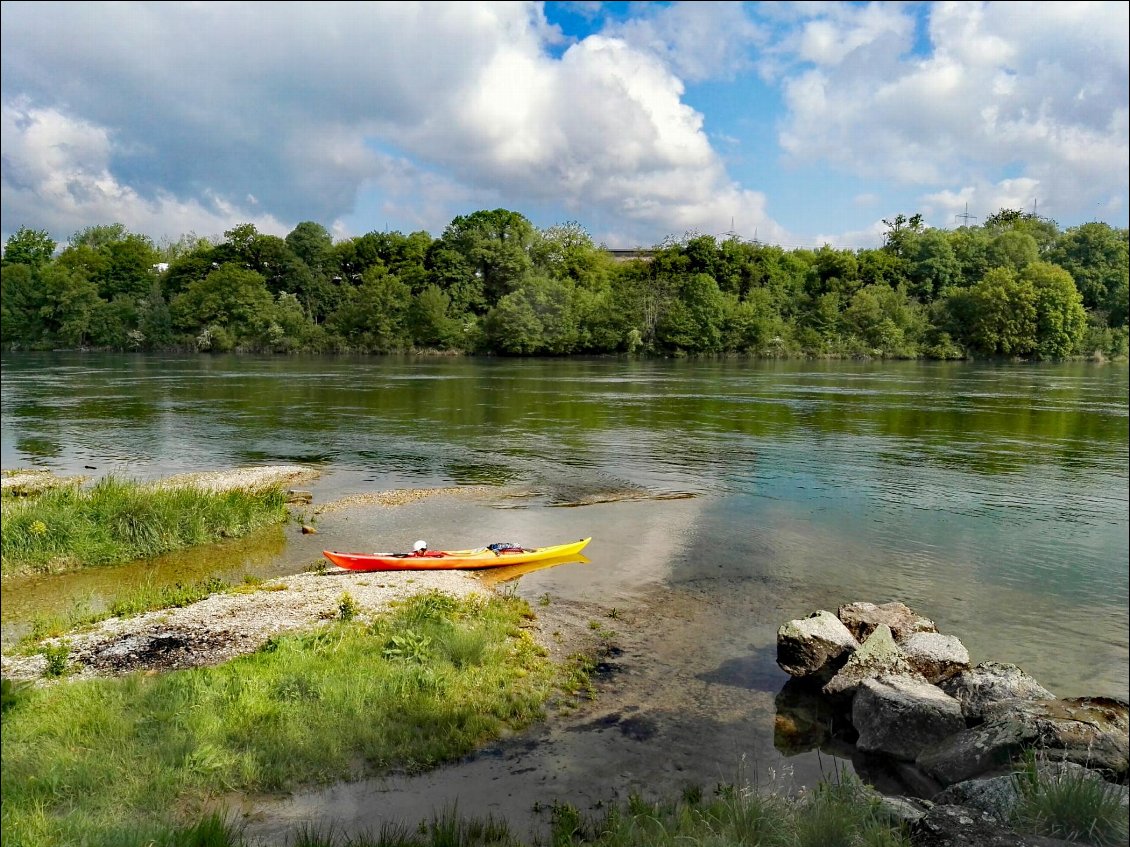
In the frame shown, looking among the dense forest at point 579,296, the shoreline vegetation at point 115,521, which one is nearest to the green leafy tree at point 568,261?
the dense forest at point 579,296

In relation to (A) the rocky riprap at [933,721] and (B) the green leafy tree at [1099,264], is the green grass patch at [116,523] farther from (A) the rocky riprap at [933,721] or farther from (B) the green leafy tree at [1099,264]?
(B) the green leafy tree at [1099,264]

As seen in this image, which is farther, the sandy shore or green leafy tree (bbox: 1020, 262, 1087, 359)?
green leafy tree (bbox: 1020, 262, 1087, 359)

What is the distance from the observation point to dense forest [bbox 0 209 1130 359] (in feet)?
343

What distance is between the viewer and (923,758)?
853 centimetres

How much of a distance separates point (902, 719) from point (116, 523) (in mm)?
14019

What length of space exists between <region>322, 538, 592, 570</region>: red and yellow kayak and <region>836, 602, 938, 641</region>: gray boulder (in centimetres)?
614

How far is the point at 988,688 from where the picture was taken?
920 cm

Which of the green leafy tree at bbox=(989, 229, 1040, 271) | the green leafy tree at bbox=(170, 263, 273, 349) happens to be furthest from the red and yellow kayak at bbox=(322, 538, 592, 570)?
the green leafy tree at bbox=(989, 229, 1040, 271)

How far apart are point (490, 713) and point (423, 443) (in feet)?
76.3

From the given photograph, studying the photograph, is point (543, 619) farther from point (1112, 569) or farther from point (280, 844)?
point (1112, 569)

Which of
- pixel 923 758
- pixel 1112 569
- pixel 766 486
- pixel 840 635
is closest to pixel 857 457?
pixel 766 486

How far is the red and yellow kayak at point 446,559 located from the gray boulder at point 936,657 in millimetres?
7283

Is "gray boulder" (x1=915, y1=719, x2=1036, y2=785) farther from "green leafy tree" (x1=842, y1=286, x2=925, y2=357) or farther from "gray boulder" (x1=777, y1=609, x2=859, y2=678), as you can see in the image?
"green leafy tree" (x1=842, y1=286, x2=925, y2=357)

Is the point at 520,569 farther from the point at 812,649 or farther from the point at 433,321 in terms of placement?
the point at 433,321
